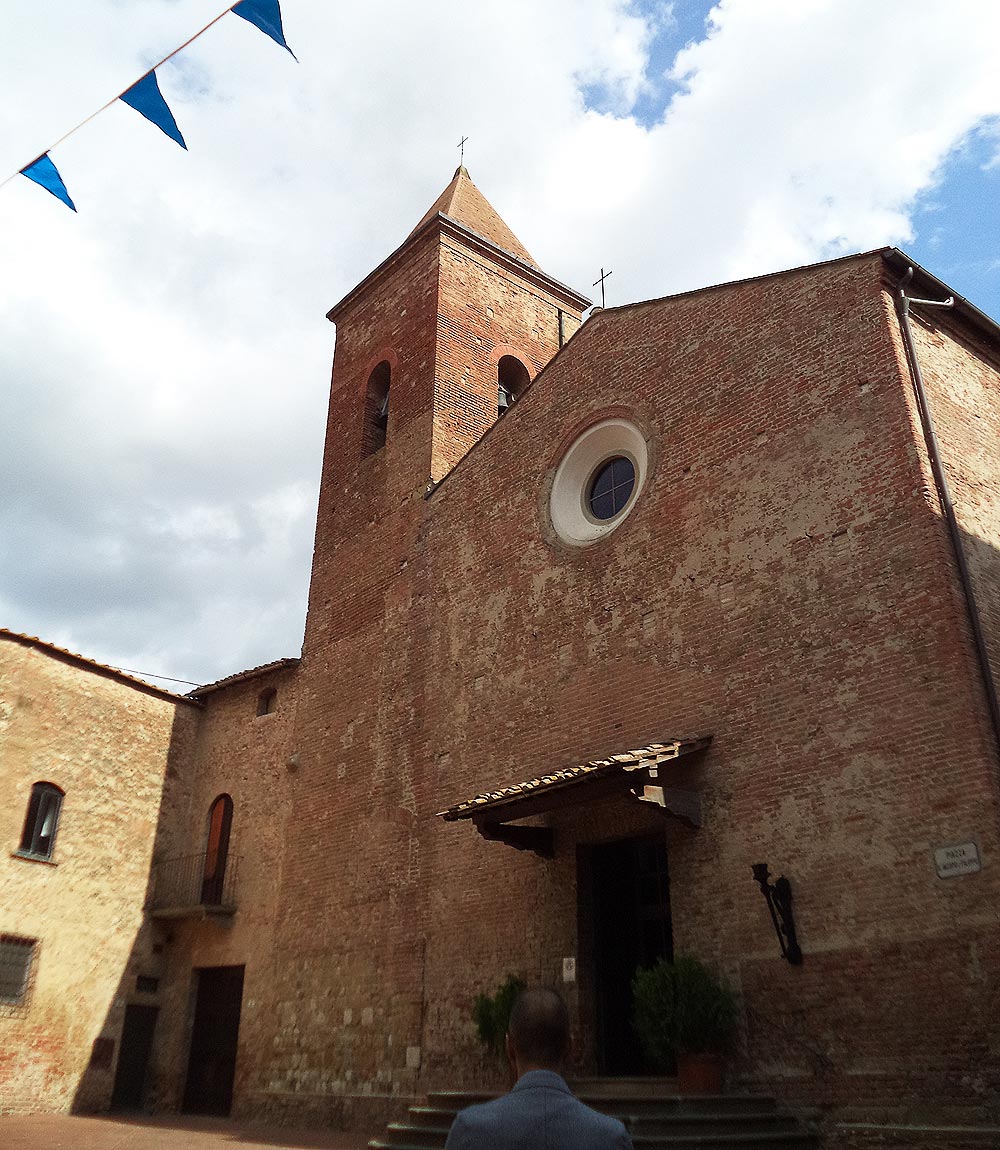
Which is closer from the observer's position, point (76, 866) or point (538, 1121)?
point (538, 1121)

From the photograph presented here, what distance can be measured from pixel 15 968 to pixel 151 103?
11.3 meters

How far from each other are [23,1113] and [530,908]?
8.03 m

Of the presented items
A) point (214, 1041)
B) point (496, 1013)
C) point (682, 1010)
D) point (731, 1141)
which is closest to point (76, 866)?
point (214, 1041)

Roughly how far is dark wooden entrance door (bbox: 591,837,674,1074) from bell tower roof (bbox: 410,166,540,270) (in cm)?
1173

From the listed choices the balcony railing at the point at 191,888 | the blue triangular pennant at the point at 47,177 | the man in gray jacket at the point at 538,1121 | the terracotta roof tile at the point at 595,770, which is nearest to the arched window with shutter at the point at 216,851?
the balcony railing at the point at 191,888

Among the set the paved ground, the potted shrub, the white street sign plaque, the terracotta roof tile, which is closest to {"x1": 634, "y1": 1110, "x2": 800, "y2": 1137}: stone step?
the potted shrub

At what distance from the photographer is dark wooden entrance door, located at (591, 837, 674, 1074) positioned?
9.76 metres

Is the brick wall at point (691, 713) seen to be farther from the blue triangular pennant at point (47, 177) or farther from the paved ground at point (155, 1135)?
the blue triangular pennant at point (47, 177)

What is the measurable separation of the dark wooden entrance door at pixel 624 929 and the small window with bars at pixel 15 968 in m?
8.50

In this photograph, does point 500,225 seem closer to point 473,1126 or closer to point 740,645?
point 740,645

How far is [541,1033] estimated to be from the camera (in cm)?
259

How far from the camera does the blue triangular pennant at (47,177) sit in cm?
861

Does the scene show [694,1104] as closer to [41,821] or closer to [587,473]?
[587,473]

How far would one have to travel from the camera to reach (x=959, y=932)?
7.34m
